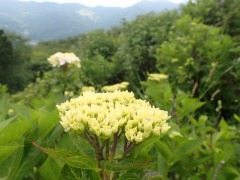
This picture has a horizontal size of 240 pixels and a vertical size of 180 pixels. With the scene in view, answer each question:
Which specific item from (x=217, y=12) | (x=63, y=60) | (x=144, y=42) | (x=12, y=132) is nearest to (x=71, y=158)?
(x=12, y=132)

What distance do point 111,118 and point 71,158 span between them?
193 millimetres

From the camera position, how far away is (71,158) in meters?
0.95

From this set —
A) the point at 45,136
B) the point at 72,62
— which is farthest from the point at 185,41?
the point at 45,136

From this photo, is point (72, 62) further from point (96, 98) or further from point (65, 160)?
point (65, 160)

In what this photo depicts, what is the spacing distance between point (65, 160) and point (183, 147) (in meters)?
0.99

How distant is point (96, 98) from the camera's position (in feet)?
4.11

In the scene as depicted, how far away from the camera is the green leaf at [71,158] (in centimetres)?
95

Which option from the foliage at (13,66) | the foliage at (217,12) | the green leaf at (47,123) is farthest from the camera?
the foliage at (13,66)

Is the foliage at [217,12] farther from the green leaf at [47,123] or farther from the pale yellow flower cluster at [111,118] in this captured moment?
the pale yellow flower cluster at [111,118]

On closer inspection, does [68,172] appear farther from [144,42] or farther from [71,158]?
[144,42]

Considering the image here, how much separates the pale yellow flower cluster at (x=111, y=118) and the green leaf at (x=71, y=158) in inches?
3.4

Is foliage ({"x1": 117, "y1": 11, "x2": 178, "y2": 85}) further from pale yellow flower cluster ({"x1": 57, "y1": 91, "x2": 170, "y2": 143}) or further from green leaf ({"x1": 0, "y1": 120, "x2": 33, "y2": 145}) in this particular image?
pale yellow flower cluster ({"x1": 57, "y1": 91, "x2": 170, "y2": 143})

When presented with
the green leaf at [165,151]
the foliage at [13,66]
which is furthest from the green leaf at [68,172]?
the foliage at [13,66]

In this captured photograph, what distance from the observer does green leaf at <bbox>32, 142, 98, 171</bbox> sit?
0.95m
